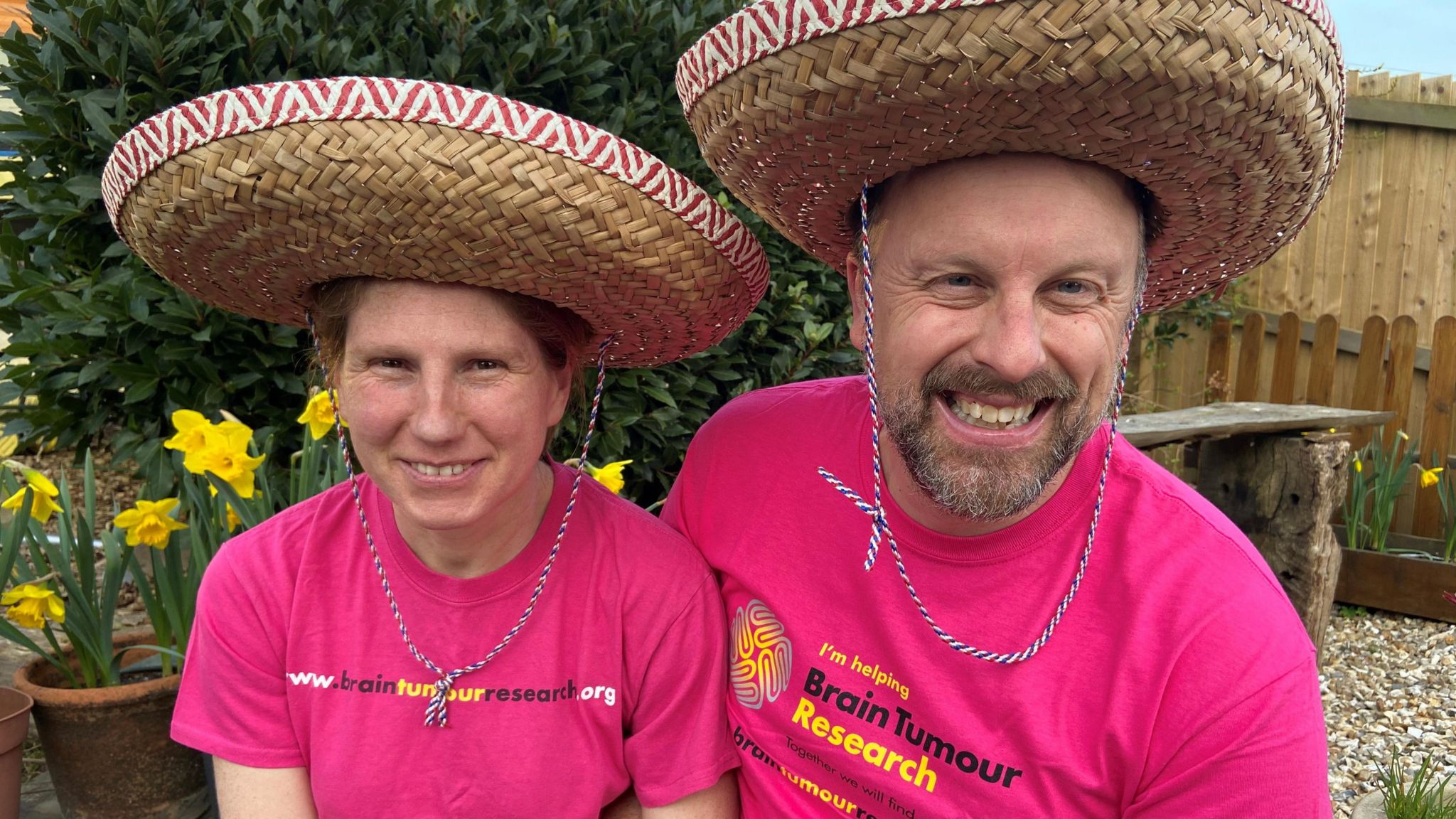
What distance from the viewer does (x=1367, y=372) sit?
5.96 m

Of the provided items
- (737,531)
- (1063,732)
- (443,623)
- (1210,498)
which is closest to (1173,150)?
(1063,732)

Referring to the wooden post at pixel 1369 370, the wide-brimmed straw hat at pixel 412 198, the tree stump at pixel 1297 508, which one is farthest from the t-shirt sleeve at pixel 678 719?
the wooden post at pixel 1369 370

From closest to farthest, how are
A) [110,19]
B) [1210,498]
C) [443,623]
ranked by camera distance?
1. [443,623]
2. [110,19]
3. [1210,498]

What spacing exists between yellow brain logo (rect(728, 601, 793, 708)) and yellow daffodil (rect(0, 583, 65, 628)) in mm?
1681

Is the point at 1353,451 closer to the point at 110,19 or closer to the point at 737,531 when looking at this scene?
the point at 737,531

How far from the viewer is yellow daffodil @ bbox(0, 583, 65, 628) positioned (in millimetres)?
2426

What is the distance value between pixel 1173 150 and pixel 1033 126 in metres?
0.20

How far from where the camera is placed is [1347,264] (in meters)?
6.45

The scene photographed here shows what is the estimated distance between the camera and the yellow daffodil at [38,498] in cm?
254

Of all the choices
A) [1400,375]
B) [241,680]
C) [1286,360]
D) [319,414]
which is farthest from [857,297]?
[1286,360]

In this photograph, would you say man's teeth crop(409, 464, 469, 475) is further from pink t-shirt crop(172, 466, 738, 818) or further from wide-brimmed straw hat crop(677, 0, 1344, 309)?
wide-brimmed straw hat crop(677, 0, 1344, 309)

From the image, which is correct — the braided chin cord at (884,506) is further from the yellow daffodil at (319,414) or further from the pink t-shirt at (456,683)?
the yellow daffodil at (319,414)

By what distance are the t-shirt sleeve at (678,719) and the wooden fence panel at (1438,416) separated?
5.39 metres

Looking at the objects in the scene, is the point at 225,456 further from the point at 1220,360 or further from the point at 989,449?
the point at 1220,360
